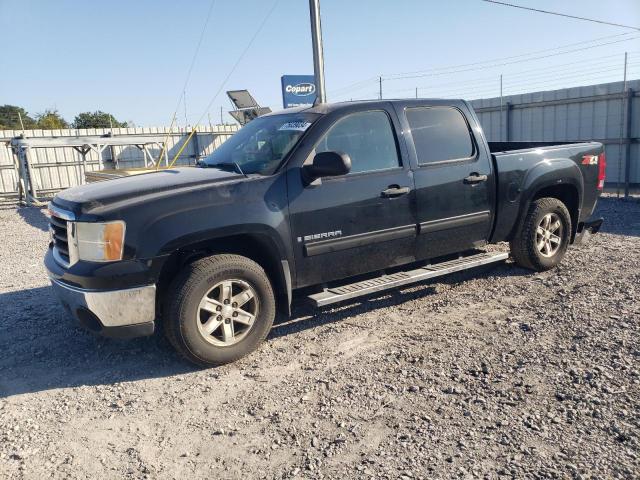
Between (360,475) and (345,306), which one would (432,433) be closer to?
(360,475)

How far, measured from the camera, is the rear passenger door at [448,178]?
5.00 meters

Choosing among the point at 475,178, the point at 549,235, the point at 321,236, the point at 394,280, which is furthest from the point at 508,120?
the point at 321,236

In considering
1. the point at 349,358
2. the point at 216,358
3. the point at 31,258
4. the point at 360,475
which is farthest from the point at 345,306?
the point at 31,258

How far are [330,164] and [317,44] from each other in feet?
26.5

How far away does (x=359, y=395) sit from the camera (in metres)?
3.53

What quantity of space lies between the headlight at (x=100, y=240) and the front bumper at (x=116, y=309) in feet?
0.79

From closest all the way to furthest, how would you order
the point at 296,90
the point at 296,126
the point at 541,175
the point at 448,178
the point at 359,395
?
the point at 359,395 → the point at 296,126 → the point at 448,178 → the point at 541,175 → the point at 296,90

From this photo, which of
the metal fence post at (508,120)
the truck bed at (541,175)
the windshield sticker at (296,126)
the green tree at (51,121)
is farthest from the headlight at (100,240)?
the green tree at (51,121)

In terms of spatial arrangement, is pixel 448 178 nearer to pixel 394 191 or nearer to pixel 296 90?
pixel 394 191

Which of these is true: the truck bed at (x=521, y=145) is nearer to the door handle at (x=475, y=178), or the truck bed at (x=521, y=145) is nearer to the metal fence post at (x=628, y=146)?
the door handle at (x=475, y=178)

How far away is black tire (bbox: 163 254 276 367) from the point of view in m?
3.84

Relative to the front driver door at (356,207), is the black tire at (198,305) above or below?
below

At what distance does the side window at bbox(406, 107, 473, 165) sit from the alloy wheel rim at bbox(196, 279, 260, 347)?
207 centimetres

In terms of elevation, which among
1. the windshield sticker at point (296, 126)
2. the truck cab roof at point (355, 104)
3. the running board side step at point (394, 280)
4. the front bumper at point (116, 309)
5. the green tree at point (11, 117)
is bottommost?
the running board side step at point (394, 280)
